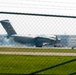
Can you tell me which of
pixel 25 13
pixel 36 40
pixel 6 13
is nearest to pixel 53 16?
pixel 25 13

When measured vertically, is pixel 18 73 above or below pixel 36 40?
above

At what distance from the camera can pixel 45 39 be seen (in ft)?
237

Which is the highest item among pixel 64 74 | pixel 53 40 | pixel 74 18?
pixel 74 18

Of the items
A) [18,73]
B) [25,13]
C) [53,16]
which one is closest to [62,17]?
[53,16]

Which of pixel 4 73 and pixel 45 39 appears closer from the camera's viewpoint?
pixel 4 73

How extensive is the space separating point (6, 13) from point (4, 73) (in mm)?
1834

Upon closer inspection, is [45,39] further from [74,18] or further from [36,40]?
[74,18]

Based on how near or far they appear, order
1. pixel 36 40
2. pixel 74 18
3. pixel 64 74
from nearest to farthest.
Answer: pixel 74 18 < pixel 64 74 < pixel 36 40

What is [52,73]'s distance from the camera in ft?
30.5

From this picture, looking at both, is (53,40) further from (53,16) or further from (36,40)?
(53,16)

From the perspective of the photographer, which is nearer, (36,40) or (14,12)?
(14,12)

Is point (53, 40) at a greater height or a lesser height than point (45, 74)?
lesser

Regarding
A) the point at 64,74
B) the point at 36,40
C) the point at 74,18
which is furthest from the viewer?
the point at 36,40

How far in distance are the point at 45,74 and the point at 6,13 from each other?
217 cm
